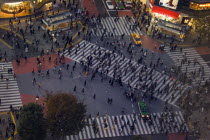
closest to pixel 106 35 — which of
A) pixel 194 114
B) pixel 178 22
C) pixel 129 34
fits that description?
pixel 129 34

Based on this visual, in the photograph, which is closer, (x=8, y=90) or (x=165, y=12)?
(x=8, y=90)

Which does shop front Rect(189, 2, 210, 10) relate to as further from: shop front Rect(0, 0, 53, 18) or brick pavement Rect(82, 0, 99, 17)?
shop front Rect(0, 0, 53, 18)

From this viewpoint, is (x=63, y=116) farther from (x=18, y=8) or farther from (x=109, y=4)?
(x=109, y=4)

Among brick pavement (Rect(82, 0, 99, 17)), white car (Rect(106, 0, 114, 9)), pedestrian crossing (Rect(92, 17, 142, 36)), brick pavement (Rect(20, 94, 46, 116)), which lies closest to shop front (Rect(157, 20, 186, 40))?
pedestrian crossing (Rect(92, 17, 142, 36))

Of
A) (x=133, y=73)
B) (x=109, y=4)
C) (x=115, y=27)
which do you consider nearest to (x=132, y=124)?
(x=133, y=73)

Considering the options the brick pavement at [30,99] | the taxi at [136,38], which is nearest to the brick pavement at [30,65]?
the brick pavement at [30,99]
